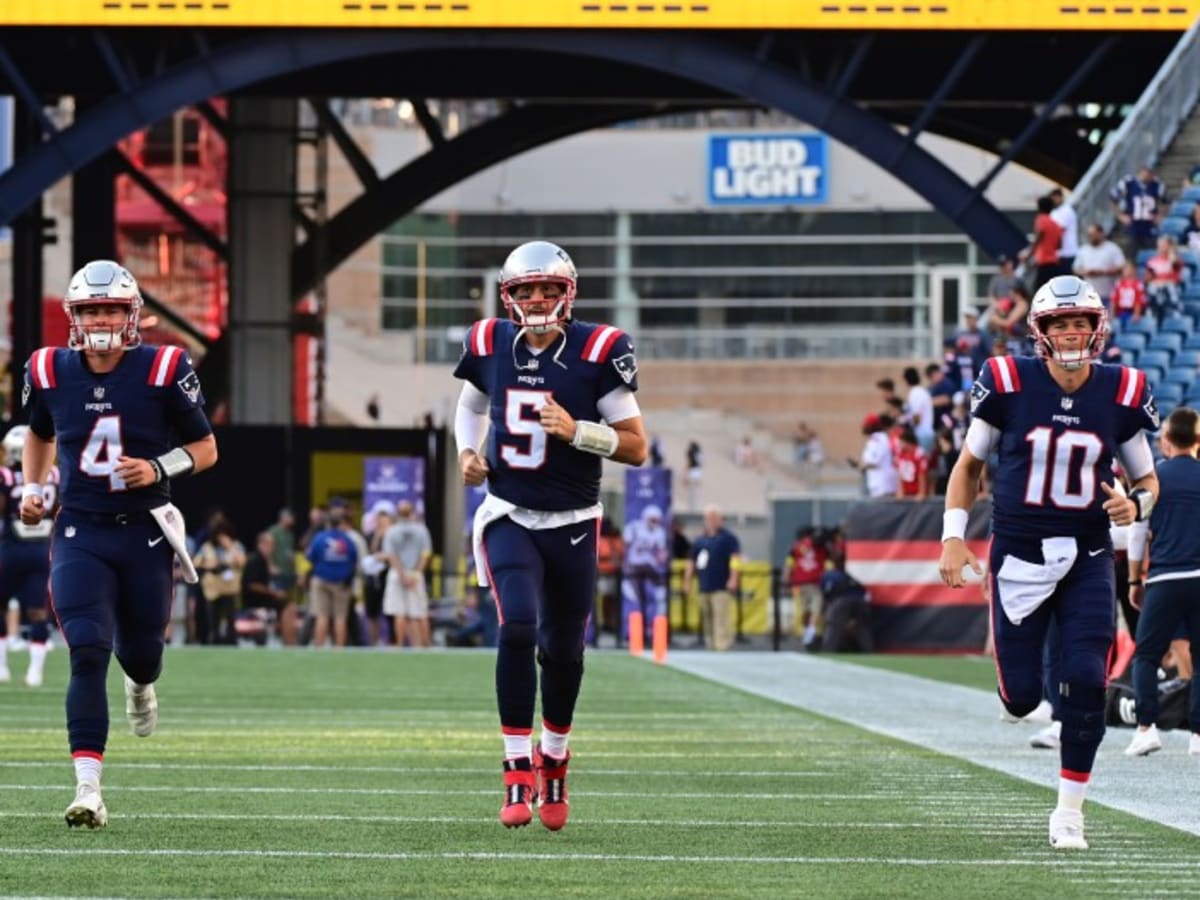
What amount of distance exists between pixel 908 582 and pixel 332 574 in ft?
19.9

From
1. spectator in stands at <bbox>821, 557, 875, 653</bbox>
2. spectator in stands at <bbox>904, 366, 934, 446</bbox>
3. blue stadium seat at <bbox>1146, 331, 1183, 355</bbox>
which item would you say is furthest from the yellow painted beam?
spectator in stands at <bbox>821, 557, 875, 653</bbox>

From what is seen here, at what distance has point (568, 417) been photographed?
9.55 m

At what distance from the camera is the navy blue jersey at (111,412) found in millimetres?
9891

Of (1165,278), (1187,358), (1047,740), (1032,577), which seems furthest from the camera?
(1165,278)

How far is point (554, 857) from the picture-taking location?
873 cm

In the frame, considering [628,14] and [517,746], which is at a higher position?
[628,14]

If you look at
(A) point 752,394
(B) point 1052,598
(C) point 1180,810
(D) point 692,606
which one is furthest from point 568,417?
(A) point 752,394

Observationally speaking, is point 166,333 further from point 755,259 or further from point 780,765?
point 780,765

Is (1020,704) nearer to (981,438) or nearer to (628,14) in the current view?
(981,438)

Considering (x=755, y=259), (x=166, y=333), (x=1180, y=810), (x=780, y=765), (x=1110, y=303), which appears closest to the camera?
(x=1180, y=810)

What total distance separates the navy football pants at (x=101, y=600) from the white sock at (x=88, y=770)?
0.04m

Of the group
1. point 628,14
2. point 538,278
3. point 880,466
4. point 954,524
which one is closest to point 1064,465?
point 954,524

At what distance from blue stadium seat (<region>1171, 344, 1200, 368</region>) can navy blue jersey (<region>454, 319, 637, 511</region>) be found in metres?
16.8

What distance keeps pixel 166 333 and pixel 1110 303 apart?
23.0 meters
